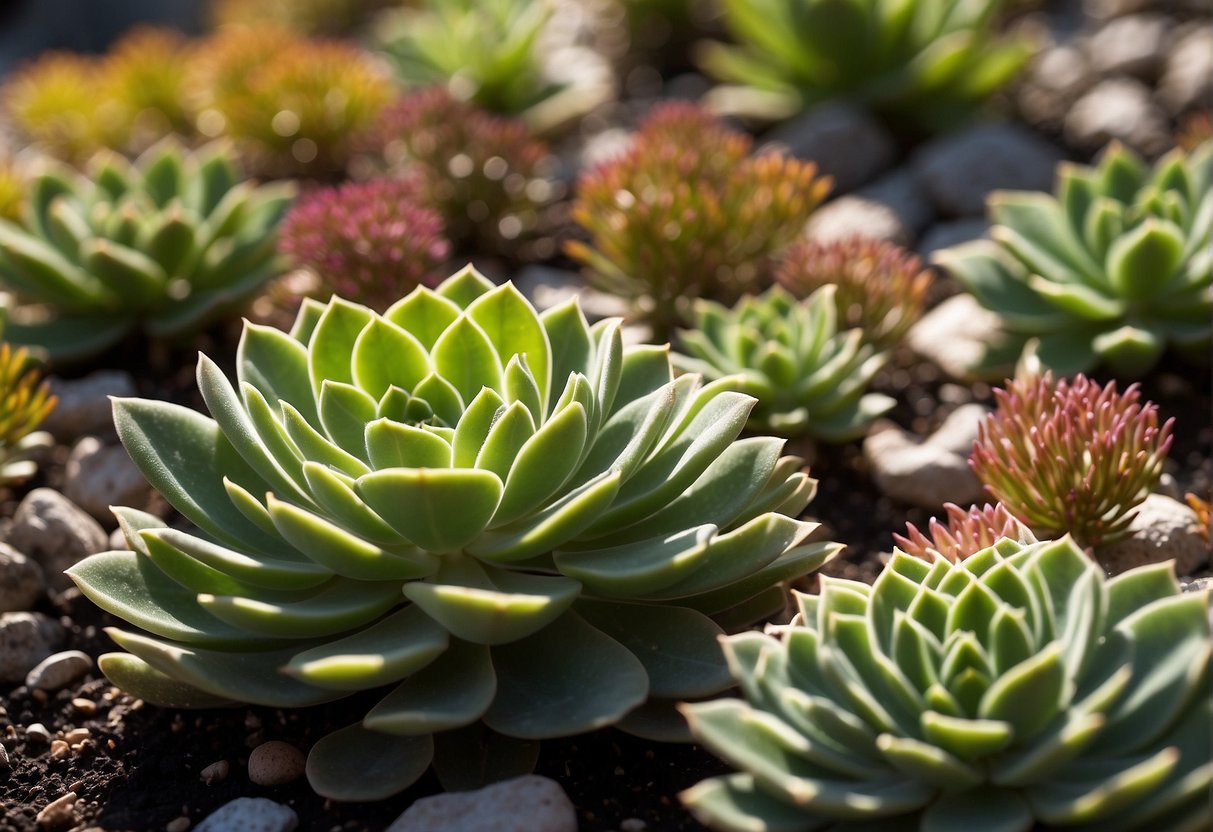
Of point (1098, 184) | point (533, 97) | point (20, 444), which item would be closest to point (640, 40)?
point (533, 97)

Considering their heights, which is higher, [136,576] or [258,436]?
[258,436]

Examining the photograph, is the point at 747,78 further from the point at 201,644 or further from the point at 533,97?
the point at 201,644

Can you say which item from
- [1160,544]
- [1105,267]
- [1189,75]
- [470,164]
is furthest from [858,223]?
[1160,544]

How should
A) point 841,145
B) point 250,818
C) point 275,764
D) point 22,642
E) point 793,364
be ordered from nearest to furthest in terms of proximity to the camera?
point 250,818 → point 275,764 → point 22,642 → point 793,364 → point 841,145

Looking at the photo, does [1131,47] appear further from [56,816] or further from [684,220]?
[56,816]

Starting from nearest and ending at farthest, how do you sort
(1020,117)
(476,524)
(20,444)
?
(476,524) < (20,444) < (1020,117)

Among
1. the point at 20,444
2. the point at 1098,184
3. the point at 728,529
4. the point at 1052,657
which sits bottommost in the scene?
the point at 20,444

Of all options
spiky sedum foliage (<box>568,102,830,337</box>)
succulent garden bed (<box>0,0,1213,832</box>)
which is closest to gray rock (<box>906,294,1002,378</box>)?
succulent garden bed (<box>0,0,1213,832</box>)

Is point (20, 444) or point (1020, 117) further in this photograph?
point (1020, 117)
